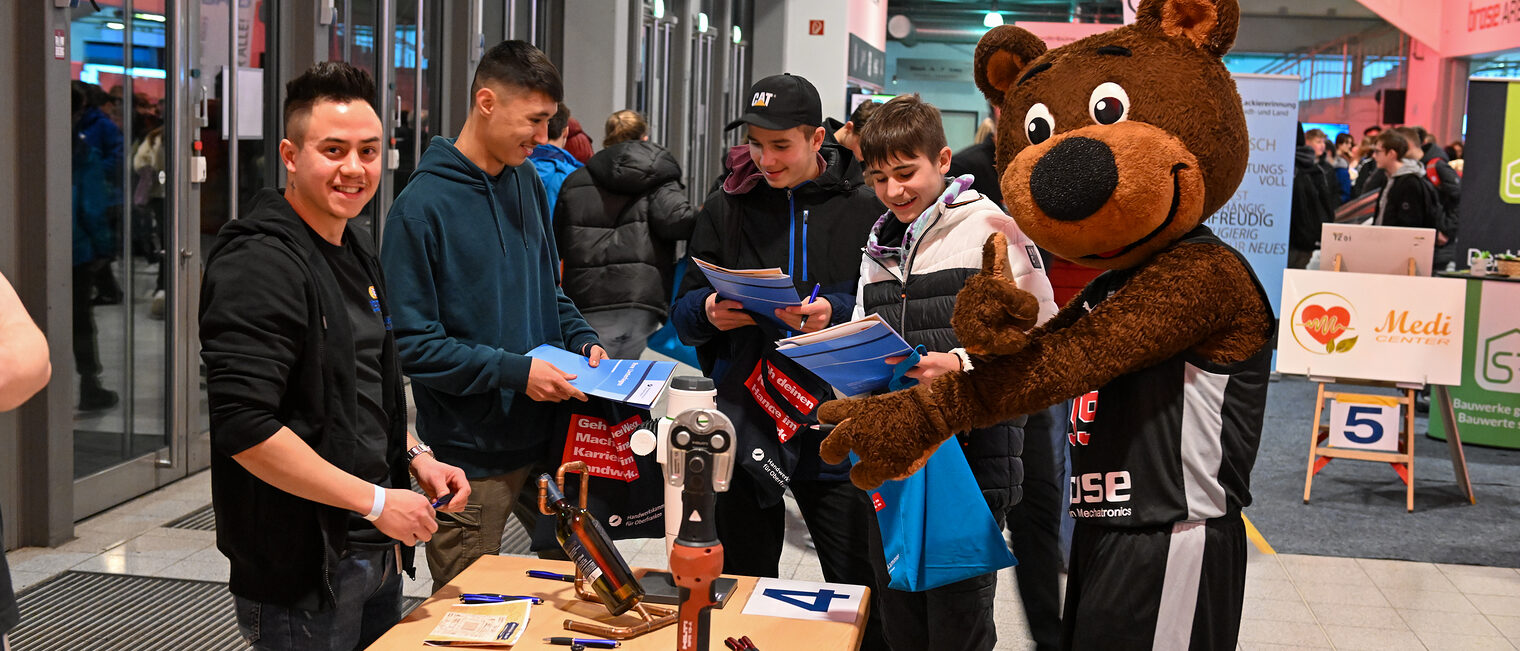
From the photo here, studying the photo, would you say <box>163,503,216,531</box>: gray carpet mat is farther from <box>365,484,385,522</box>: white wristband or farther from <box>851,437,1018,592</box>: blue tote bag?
<box>851,437,1018,592</box>: blue tote bag

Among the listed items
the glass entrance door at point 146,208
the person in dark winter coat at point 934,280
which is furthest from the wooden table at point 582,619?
the glass entrance door at point 146,208

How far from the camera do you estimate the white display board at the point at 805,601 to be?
7.13 ft

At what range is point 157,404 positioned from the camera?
5309mm

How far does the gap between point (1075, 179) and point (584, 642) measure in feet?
3.34

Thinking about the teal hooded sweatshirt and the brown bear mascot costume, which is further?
the teal hooded sweatshirt

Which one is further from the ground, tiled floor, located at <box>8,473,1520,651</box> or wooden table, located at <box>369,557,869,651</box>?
wooden table, located at <box>369,557,869,651</box>

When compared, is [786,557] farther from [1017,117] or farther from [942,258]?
[1017,117]

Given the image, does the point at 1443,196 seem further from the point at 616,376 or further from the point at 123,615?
the point at 123,615

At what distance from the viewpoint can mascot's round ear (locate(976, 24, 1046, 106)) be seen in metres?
2.06

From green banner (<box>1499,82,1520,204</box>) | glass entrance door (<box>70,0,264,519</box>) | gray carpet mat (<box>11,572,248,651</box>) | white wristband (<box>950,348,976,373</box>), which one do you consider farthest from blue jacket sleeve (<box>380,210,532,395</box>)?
green banner (<box>1499,82,1520,204</box>)

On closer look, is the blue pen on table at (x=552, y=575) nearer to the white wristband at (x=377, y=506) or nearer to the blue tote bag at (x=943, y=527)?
the white wristband at (x=377, y=506)

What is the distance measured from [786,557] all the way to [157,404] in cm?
276

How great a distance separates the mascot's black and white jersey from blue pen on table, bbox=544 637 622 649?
0.76 meters

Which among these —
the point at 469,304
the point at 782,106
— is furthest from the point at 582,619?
the point at 782,106
